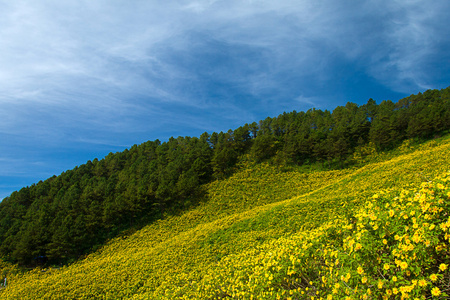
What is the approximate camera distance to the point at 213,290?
7.69 metres

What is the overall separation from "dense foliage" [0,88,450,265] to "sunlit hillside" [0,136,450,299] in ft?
12.6

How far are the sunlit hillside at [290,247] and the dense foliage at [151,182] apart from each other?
12.6 feet

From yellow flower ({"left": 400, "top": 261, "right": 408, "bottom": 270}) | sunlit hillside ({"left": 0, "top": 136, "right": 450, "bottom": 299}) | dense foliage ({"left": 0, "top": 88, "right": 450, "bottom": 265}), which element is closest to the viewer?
yellow flower ({"left": 400, "top": 261, "right": 408, "bottom": 270})

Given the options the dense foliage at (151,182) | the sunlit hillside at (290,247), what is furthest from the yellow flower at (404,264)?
the dense foliage at (151,182)

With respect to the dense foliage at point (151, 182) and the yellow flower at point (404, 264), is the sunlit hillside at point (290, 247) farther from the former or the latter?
the dense foliage at point (151, 182)

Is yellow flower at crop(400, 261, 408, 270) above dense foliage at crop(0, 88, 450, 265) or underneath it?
underneath

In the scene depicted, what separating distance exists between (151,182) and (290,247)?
4622 centimetres

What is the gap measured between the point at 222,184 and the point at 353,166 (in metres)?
26.5

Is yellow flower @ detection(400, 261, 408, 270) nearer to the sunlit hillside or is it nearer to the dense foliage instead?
the sunlit hillside

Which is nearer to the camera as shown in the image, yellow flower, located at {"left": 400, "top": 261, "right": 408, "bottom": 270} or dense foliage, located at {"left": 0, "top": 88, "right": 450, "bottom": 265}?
yellow flower, located at {"left": 400, "top": 261, "right": 408, "bottom": 270}

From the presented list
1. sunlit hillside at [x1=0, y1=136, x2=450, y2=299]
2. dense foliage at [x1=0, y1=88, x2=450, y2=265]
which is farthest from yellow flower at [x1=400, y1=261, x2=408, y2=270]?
dense foliage at [x1=0, y1=88, x2=450, y2=265]

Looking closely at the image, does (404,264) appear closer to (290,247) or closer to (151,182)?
(290,247)

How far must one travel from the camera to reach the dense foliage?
3669 centimetres

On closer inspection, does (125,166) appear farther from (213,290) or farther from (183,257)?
(213,290)
